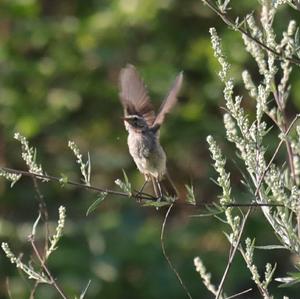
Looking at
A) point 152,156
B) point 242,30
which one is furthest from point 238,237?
point 152,156

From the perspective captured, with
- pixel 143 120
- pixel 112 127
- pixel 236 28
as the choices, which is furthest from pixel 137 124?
pixel 112 127

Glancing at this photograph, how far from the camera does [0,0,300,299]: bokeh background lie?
819 cm

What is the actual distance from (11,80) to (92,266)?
193 centimetres

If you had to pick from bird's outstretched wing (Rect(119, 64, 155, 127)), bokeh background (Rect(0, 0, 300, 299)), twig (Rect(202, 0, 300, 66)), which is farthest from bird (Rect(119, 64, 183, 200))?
bokeh background (Rect(0, 0, 300, 299))

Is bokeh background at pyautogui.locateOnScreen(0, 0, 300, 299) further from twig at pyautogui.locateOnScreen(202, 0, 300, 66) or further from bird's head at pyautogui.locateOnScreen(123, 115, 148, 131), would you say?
twig at pyautogui.locateOnScreen(202, 0, 300, 66)

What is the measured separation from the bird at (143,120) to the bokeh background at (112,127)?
4.34m

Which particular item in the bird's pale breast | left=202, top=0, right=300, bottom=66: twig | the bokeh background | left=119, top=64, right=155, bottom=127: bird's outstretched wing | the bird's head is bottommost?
the bokeh background

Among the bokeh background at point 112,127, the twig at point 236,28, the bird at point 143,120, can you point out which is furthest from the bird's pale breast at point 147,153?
the bokeh background at point 112,127

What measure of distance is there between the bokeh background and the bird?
4.34 m

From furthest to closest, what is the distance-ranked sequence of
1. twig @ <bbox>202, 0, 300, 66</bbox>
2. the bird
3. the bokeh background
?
the bokeh background → the bird → twig @ <bbox>202, 0, 300, 66</bbox>

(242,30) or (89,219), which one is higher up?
(242,30)

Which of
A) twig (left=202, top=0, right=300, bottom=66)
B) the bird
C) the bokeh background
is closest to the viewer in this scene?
twig (left=202, top=0, right=300, bottom=66)

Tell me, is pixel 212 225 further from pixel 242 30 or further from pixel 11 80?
pixel 242 30

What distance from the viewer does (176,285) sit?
8.14 metres
